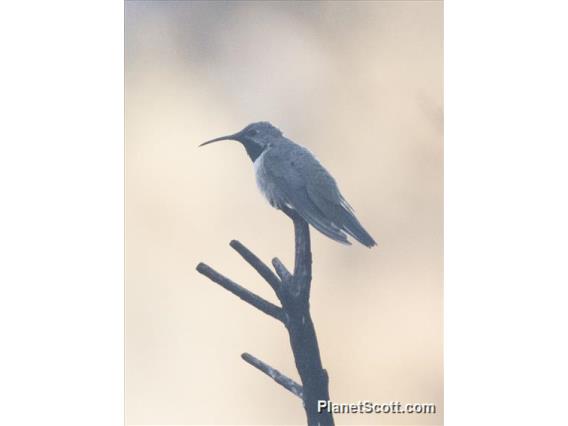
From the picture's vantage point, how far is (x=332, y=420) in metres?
1.77

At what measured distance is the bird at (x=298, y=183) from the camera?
1.80 m

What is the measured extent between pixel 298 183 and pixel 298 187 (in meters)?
0.01

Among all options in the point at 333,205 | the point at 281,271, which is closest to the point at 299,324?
the point at 281,271

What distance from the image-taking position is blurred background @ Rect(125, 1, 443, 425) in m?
1.78

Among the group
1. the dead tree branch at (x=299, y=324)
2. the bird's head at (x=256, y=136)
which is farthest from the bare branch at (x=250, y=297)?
the bird's head at (x=256, y=136)

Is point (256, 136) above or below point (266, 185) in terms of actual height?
above

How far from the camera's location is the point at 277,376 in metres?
1.77

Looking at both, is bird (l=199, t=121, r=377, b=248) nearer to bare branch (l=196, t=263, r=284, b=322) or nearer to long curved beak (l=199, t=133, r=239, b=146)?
long curved beak (l=199, t=133, r=239, b=146)

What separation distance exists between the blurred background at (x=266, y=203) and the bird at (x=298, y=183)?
1.0 inches
